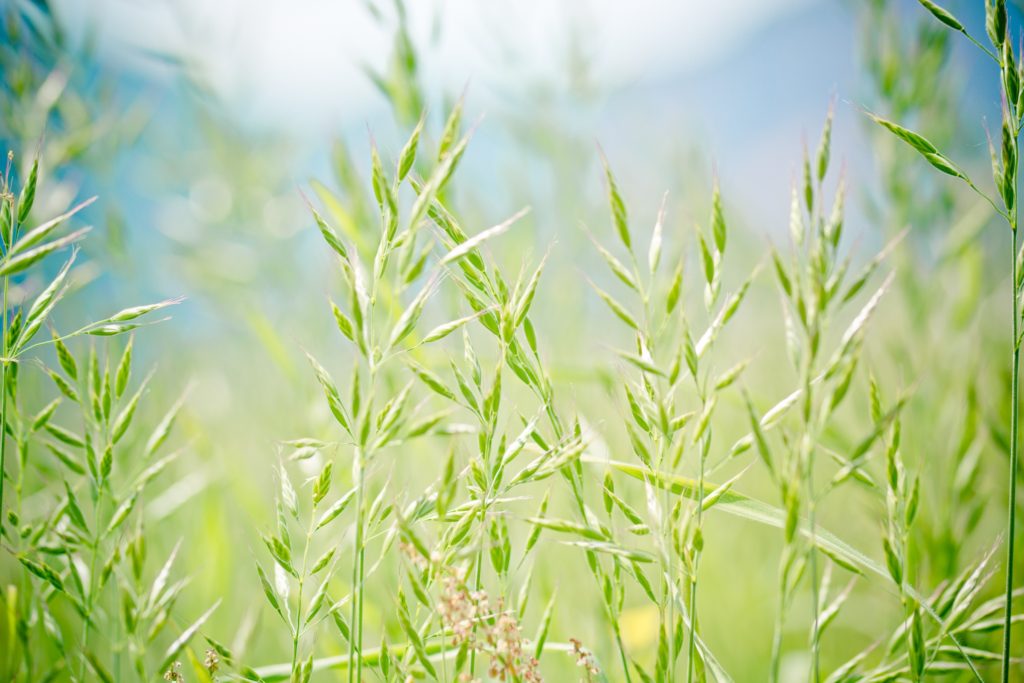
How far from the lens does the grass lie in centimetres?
48

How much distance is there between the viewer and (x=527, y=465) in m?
0.56

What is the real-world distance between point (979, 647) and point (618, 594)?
780mm

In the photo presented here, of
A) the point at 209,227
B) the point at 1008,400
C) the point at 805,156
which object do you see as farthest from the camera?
the point at 209,227

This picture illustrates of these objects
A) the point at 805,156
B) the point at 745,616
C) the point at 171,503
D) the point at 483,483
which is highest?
the point at 805,156

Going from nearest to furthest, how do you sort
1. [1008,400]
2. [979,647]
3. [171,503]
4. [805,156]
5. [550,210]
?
[805,156] < [979,647] < [1008,400] < [171,503] < [550,210]

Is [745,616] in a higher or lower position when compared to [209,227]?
lower

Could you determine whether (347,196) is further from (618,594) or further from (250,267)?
(250,267)

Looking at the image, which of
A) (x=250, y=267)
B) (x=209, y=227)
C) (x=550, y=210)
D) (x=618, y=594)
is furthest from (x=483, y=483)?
(x=209, y=227)

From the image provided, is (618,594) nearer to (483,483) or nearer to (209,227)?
(483,483)

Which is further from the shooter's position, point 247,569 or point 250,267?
point 250,267

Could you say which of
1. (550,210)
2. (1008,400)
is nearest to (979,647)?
(1008,400)

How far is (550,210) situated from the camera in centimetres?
187

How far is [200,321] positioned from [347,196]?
3.11m

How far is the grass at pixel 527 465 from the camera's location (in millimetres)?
484
